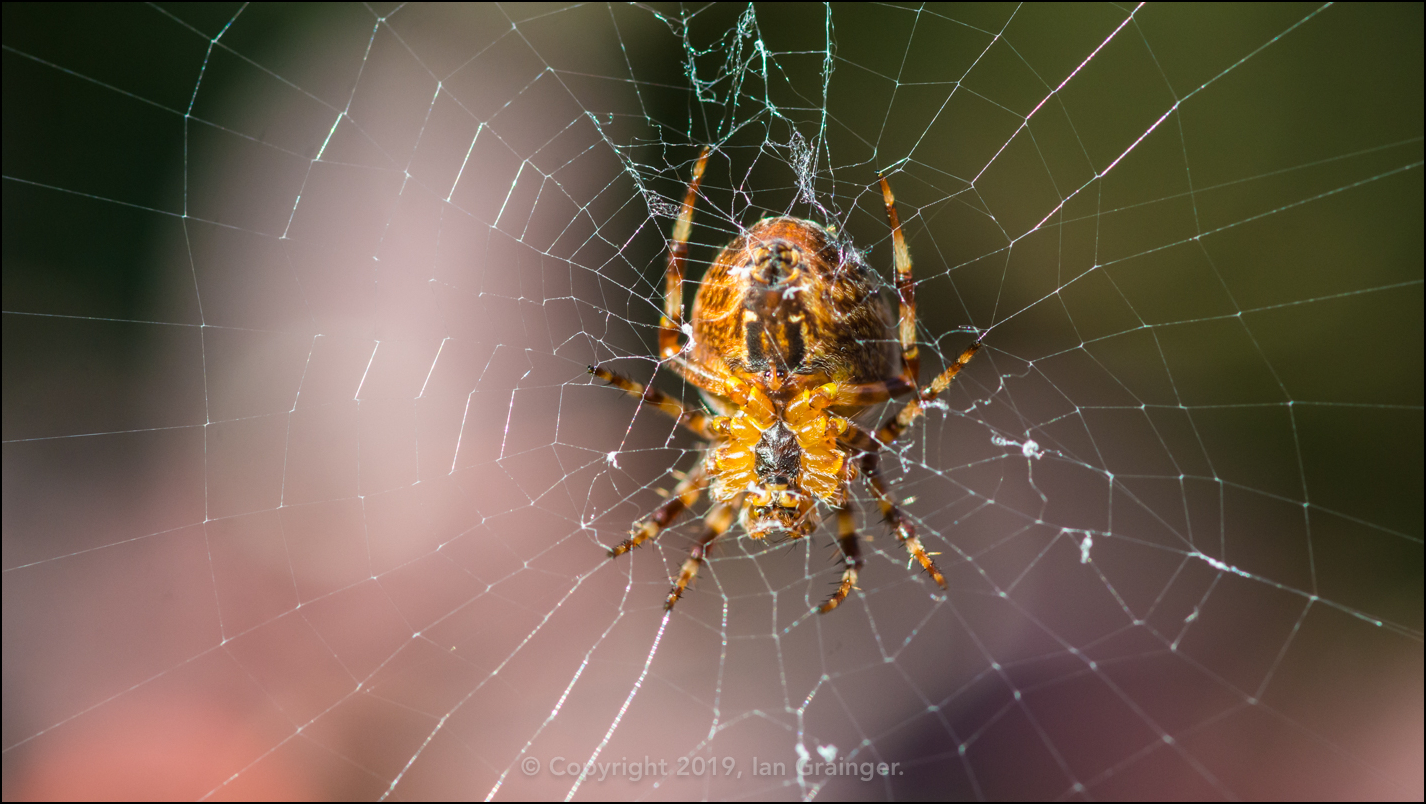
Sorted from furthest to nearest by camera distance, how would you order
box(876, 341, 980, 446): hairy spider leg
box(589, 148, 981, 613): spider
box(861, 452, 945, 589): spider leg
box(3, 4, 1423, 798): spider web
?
1. box(3, 4, 1423, 798): spider web
2. box(861, 452, 945, 589): spider leg
3. box(876, 341, 980, 446): hairy spider leg
4. box(589, 148, 981, 613): spider

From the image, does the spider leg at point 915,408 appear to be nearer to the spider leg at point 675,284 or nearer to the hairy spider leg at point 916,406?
the hairy spider leg at point 916,406

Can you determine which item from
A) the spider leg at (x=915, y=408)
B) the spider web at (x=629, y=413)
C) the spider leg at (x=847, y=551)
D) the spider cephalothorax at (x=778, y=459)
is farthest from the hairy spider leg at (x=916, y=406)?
the spider web at (x=629, y=413)

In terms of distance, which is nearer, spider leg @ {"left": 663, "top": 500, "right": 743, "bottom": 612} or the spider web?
spider leg @ {"left": 663, "top": 500, "right": 743, "bottom": 612}

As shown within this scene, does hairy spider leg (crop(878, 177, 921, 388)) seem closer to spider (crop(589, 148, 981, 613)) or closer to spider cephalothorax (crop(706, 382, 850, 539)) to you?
spider (crop(589, 148, 981, 613))

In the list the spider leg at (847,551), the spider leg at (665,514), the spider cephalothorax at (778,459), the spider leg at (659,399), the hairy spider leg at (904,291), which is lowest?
the spider leg at (847,551)

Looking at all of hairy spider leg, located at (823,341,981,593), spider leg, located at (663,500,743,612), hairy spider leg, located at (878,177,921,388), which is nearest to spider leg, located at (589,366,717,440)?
spider leg, located at (663,500,743,612)

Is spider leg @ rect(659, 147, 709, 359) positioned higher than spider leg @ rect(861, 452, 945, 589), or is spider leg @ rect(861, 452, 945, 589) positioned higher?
spider leg @ rect(659, 147, 709, 359)

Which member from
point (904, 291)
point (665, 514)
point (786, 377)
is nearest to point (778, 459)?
point (786, 377)
